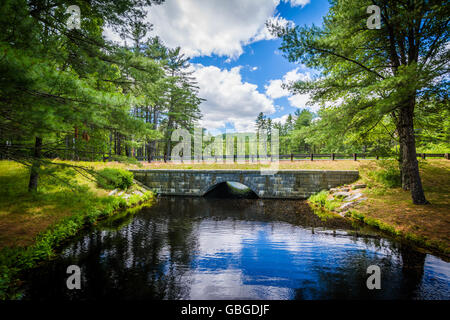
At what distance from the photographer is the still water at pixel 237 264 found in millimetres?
4176

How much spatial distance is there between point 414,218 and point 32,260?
1300cm

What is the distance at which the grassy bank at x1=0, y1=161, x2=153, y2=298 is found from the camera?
4.76 m

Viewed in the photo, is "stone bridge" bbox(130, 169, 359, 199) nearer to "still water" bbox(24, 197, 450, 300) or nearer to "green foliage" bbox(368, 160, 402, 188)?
"green foliage" bbox(368, 160, 402, 188)

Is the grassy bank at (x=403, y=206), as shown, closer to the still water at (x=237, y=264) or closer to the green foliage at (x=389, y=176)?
the green foliage at (x=389, y=176)

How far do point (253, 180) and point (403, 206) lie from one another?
8.90 m

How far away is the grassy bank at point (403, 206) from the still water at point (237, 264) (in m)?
0.79

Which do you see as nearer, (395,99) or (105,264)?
(105,264)

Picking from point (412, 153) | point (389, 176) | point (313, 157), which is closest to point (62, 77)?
point (412, 153)

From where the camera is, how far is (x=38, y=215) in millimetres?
7105

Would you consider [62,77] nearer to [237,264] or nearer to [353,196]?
[237,264]

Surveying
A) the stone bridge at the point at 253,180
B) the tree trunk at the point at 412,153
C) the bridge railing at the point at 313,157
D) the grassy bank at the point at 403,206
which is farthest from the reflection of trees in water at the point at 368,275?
the bridge railing at the point at 313,157
